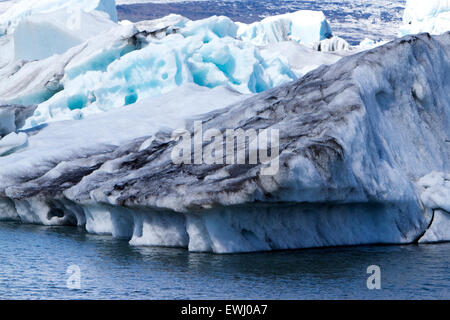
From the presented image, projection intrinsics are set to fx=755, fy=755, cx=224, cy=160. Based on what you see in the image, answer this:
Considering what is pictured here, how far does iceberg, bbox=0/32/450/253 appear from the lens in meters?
9.27

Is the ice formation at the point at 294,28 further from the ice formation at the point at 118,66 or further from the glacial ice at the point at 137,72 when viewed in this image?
the glacial ice at the point at 137,72

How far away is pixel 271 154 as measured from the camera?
9.48m

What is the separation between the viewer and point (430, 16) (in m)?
46.9

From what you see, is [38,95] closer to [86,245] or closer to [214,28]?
[214,28]

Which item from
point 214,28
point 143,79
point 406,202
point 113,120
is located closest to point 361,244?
point 406,202

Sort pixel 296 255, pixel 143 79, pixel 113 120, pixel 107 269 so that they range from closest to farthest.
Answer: pixel 107 269
pixel 296 255
pixel 113 120
pixel 143 79

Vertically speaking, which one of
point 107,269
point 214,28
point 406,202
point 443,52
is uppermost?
point 214,28

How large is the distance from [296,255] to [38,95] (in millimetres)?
16702

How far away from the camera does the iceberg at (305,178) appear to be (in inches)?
365

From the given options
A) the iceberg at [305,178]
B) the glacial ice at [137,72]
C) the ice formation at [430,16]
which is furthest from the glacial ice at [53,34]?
the ice formation at [430,16]

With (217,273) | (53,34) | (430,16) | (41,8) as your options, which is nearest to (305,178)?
(217,273)

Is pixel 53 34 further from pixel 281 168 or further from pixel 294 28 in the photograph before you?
pixel 294 28

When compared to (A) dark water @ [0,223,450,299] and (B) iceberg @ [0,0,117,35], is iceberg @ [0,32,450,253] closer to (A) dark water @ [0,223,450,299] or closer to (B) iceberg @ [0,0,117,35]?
(A) dark water @ [0,223,450,299]

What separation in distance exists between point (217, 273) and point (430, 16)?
137ft
